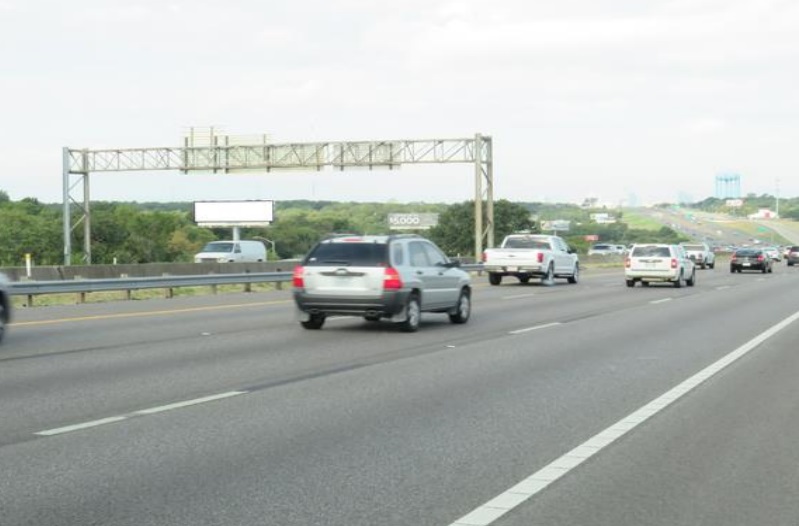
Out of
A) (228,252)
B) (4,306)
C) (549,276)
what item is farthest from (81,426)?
(228,252)

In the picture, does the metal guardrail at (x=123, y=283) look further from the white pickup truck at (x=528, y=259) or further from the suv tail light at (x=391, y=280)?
the white pickup truck at (x=528, y=259)

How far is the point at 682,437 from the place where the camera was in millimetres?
8320

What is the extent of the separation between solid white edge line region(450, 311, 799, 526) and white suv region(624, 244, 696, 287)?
1046 inches

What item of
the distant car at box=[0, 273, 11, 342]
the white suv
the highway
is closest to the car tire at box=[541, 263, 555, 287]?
the white suv

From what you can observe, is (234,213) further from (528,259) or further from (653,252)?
(653,252)

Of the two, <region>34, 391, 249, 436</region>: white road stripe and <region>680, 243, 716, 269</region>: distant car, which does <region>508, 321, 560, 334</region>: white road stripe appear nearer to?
<region>34, 391, 249, 436</region>: white road stripe

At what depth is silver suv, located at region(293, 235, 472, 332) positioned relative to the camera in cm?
1758

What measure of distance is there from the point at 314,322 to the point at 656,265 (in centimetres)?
2306

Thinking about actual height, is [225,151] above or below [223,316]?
above

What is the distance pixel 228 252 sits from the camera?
187 feet

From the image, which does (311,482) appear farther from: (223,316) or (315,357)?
(223,316)

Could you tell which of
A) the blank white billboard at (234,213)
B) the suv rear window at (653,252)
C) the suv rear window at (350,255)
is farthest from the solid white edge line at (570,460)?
the blank white billboard at (234,213)

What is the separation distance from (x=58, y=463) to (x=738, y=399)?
21.5 ft

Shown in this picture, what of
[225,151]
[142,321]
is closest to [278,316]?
→ [142,321]
